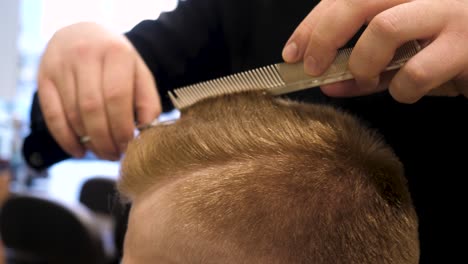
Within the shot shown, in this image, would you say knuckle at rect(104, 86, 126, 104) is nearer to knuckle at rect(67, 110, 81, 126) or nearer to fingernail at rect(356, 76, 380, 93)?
knuckle at rect(67, 110, 81, 126)

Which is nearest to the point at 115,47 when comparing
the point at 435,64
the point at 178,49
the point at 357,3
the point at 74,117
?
the point at 74,117

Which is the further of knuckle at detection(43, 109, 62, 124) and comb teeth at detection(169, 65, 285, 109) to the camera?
knuckle at detection(43, 109, 62, 124)

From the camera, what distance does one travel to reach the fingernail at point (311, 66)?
2.34 ft

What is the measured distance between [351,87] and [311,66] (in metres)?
0.09

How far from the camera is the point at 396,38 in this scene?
0.63m

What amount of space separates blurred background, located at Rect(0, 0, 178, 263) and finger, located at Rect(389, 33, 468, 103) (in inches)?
95.9

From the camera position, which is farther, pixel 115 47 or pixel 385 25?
pixel 115 47

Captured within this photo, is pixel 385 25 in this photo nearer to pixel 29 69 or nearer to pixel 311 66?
pixel 311 66

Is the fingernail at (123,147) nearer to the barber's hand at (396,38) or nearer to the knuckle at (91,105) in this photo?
the knuckle at (91,105)

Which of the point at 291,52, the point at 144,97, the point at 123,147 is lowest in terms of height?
the point at 123,147

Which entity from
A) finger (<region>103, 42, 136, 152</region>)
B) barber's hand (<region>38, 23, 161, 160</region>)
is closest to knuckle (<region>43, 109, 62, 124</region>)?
barber's hand (<region>38, 23, 161, 160</region>)

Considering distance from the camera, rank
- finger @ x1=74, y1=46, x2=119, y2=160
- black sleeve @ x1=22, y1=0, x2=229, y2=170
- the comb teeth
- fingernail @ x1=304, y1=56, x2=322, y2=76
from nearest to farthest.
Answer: fingernail @ x1=304, y1=56, x2=322, y2=76, the comb teeth, finger @ x1=74, y1=46, x2=119, y2=160, black sleeve @ x1=22, y1=0, x2=229, y2=170

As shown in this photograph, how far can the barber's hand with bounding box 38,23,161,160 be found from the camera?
0.93m

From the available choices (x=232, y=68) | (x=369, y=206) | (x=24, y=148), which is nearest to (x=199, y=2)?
(x=232, y=68)
